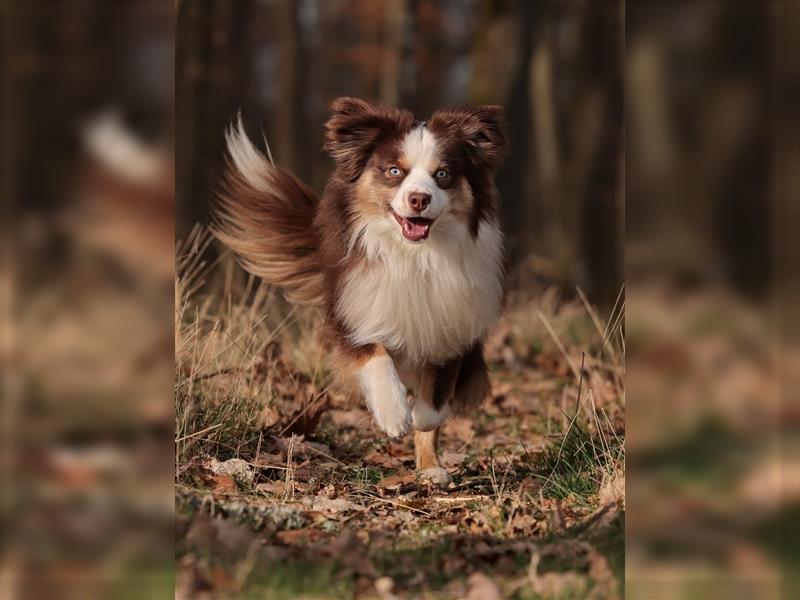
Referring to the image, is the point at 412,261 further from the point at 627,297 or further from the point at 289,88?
the point at 289,88

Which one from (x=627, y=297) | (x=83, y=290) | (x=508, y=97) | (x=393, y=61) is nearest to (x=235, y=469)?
(x=83, y=290)

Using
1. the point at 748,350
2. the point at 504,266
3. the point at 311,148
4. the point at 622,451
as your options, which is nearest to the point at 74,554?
the point at 748,350

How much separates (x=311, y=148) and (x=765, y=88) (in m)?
12.0

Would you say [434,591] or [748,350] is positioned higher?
[748,350]

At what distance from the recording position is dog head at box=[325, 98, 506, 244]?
4734mm

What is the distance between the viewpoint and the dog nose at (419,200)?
456 centimetres

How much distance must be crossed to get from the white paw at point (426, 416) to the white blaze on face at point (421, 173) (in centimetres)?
108

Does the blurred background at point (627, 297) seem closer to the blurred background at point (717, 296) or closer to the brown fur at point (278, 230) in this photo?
the blurred background at point (717, 296)

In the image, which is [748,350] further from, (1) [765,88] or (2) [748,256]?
(1) [765,88]

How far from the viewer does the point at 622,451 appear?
450 centimetres

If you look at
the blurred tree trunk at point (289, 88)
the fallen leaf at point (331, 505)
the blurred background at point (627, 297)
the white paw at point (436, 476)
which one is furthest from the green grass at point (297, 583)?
the blurred tree trunk at point (289, 88)

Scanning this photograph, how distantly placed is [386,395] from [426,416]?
0.50 meters

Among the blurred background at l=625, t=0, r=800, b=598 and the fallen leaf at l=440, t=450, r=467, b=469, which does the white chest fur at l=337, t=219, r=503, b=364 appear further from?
the blurred background at l=625, t=0, r=800, b=598

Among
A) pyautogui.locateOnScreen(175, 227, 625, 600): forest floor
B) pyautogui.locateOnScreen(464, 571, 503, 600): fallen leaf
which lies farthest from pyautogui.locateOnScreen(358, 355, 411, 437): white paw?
pyautogui.locateOnScreen(464, 571, 503, 600): fallen leaf
